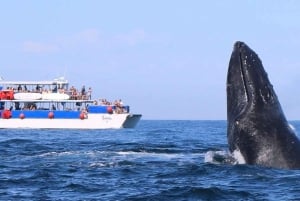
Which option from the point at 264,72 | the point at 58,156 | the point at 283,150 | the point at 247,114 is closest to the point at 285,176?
the point at 283,150

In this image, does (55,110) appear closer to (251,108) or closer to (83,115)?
(83,115)

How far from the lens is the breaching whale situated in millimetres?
13633

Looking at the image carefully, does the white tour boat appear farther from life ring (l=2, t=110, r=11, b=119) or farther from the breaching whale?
the breaching whale

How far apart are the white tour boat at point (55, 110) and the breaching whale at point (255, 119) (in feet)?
180

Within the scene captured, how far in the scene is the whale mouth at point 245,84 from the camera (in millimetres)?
14240

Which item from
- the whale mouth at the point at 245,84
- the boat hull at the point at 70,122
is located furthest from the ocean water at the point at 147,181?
the boat hull at the point at 70,122

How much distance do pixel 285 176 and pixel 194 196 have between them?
197 cm

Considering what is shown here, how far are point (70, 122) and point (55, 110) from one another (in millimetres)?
1956

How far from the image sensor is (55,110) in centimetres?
7012

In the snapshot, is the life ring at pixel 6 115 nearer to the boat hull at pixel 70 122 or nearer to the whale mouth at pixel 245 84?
the boat hull at pixel 70 122

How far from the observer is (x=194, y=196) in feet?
41.0

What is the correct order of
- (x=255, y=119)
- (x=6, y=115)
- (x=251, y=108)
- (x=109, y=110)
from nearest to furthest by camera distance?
(x=255, y=119) → (x=251, y=108) → (x=6, y=115) → (x=109, y=110)

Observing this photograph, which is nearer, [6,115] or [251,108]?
[251,108]

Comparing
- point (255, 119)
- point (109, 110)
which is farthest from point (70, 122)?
point (255, 119)
